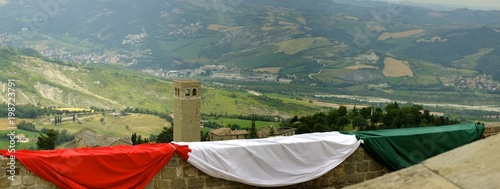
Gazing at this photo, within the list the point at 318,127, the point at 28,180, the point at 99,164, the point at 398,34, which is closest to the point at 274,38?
the point at 398,34

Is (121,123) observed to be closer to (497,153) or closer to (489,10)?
(497,153)

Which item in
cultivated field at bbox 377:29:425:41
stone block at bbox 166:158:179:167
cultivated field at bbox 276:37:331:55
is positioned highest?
cultivated field at bbox 377:29:425:41

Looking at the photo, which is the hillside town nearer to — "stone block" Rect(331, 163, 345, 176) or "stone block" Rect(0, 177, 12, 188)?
"stone block" Rect(331, 163, 345, 176)

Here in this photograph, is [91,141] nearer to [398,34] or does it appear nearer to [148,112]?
[148,112]

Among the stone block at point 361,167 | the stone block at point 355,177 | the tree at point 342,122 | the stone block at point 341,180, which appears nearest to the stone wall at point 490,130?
the stone block at point 361,167

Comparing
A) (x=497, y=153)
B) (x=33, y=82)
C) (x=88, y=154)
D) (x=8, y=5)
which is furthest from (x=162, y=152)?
(x=8, y=5)

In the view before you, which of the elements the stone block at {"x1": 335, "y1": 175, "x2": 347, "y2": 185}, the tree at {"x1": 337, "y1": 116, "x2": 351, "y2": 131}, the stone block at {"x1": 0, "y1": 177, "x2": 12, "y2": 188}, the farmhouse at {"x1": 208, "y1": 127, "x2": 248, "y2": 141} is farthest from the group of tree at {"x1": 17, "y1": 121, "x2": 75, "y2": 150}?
the stone block at {"x1": 335, "y1": 175, "x2": 347, "y2": 185}

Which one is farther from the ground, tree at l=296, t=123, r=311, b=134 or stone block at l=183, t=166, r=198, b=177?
stone block at l=183, t=166, r=198, b=177
